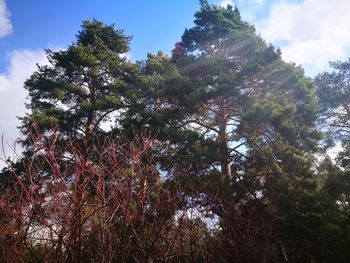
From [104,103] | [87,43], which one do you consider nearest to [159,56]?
[87,43]

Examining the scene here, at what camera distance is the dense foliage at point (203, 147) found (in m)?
4.08

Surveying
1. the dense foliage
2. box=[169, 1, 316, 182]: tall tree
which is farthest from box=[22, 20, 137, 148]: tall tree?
box=[169, 1, 316, 182]: tall tree

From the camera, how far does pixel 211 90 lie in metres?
13.2

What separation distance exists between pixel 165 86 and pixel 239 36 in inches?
168

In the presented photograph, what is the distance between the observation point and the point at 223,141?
43.8 ft

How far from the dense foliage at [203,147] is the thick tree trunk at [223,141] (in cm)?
5

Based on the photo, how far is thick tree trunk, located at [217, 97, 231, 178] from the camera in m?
12.5

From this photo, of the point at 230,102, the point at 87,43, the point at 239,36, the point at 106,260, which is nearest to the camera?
the point at 106,260

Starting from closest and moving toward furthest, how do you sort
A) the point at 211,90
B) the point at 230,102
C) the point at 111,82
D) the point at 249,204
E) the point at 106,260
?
the point at 106,260 → the point at 249,204 → the point at 211,90 → the point at 230,102 → the point at 111,82

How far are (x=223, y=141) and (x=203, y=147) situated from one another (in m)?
1.29

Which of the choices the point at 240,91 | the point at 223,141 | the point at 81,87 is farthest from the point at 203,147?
the point at 81,87

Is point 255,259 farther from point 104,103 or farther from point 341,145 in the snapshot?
point 341,145

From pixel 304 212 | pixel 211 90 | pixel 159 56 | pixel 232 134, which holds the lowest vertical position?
pixel 304 212

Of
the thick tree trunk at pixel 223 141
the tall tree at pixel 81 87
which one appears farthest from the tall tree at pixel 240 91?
the tall tree at pixel 81 87
